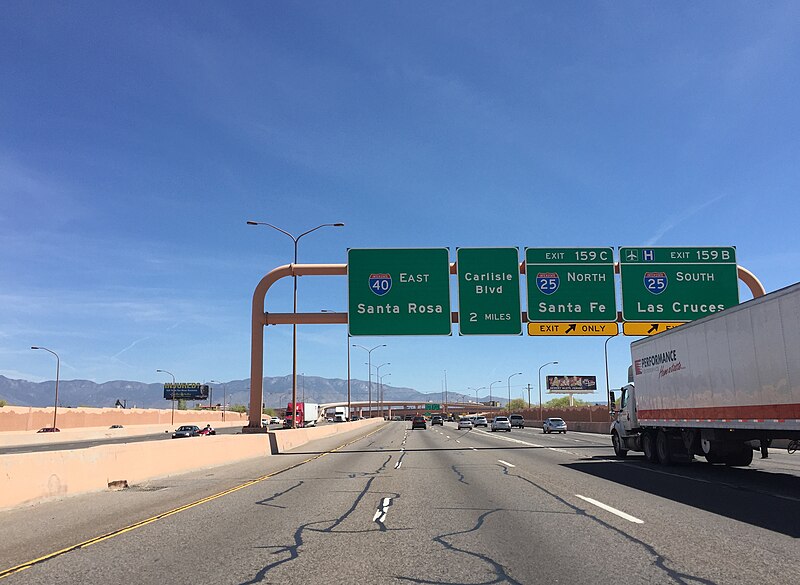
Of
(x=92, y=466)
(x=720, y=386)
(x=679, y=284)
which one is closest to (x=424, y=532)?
(x=92, y=466)

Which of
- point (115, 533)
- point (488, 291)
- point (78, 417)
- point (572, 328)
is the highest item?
point (488, 291)

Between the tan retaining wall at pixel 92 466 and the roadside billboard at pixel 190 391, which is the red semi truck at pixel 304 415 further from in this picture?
the roadside billboard at pixel 190 391

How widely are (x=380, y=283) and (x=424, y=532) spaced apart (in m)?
18.9

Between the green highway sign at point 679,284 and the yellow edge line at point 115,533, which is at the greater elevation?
the green highway sign at point 679,284

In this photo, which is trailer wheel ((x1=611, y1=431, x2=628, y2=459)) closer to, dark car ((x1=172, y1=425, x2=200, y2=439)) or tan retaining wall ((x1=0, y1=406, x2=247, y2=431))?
dark car ((x1=172, y1=425, x2=200, y2=439))

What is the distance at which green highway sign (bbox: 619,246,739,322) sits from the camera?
27.3 meters

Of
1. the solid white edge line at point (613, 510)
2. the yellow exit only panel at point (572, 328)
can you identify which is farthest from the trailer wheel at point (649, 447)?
the solid white edge line at point (613, 510)

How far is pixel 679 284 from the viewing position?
27.5 metres

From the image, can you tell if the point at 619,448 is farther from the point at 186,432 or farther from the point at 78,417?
the point at 78,417

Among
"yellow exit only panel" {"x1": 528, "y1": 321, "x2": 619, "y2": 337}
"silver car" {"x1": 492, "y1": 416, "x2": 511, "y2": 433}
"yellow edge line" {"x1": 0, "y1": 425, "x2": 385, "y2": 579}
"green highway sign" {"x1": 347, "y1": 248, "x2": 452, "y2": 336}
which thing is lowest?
"silver car" {"x1": 492, "y1": 416, "x2": 511, "y2": 433}

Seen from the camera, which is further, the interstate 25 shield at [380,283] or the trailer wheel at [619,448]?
the interstate 25 shield at [380,283]

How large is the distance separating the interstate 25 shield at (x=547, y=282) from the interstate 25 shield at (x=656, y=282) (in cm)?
369

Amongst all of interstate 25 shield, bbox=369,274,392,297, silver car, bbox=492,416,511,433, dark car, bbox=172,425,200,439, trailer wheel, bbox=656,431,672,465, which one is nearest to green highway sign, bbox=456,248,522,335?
interstate 25 shield, bbox=369,274,392,297

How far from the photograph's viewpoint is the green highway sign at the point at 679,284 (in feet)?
89.7
